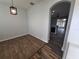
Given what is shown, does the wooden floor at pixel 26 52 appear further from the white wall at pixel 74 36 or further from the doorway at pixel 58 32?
the white wall at pixel 74 36

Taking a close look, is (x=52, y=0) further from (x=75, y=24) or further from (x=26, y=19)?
(x=26, y=19)

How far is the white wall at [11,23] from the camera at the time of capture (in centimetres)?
313

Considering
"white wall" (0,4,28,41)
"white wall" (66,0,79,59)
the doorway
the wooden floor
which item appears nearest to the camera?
"white wall" (66,0,79,59)

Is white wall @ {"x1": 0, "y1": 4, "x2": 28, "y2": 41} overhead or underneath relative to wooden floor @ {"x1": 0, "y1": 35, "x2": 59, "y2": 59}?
overhead

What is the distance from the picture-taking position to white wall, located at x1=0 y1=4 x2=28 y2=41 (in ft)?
10.3

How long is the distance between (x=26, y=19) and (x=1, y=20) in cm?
187

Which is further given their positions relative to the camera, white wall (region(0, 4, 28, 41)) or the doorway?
white wall (region(0, 4, 28, 41))

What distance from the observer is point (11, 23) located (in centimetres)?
354

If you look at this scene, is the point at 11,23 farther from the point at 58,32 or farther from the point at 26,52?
the point at 58,32

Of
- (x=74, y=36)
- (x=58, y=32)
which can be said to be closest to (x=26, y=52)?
(x=74, y=36)

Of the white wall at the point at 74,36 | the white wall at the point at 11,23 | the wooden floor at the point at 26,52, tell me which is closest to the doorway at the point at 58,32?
the wooden floor at the point at 26,52

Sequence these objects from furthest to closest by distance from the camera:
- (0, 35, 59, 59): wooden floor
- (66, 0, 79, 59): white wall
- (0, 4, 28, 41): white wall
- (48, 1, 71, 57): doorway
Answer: (0, 4, 28, 41): white wall → (48, 1, 71, 57): doorway → (0, 35, 59, 59): wooden floor → (66, 0, 79, 59): white wall

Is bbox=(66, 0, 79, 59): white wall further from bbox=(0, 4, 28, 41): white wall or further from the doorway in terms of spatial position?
bbox=(0, 4, 28, 41): white wall

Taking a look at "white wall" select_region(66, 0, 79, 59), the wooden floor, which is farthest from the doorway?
"white wall" select_region(66, 0, 79, 59)
